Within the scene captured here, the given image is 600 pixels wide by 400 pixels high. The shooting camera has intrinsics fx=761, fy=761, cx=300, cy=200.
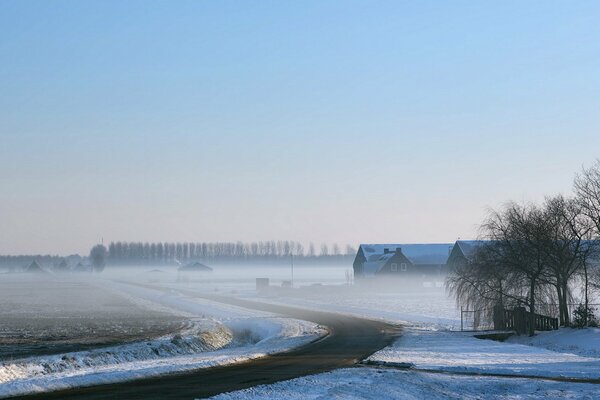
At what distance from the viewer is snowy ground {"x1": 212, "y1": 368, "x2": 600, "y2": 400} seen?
22641 millimetres

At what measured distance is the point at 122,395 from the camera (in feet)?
72.7

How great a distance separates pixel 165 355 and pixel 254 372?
9.75 m

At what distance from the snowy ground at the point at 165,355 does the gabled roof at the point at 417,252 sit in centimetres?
8171

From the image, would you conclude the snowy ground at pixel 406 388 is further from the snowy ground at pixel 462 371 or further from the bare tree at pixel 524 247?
the bare tree at pixel 524 247

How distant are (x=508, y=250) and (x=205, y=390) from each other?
31224mm

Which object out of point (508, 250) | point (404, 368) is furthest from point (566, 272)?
point (404, 368)

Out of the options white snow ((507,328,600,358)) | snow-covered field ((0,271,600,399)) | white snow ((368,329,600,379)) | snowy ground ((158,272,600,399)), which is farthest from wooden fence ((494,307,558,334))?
white snow ((368,329,600,379))

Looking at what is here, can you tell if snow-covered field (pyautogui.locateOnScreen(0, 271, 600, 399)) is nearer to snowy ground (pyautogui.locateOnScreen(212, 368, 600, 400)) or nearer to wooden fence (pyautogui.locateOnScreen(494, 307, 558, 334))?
snowy ground (pyautogui.locateOnScreen(212, 368, 600, 400))

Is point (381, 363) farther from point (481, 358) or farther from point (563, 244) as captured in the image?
point (563, 244)

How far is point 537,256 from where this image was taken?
47.5 meters

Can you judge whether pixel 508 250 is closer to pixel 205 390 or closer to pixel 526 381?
pixel 526 381

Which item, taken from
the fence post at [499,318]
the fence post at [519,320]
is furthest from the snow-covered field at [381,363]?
the fence post at [499,318]

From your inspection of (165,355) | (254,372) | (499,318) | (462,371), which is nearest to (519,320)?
(499,318)

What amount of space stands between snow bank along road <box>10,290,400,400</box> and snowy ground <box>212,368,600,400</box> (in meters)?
1.38
